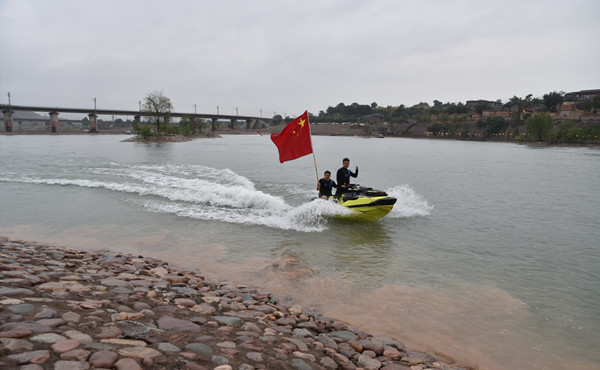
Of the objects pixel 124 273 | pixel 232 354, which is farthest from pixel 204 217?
pixel 232 354

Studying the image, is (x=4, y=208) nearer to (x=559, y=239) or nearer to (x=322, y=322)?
(x=322, y=322)

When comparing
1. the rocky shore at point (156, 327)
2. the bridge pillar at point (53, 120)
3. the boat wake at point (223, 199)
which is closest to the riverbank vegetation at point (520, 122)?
the boat wake at point (223, 199)

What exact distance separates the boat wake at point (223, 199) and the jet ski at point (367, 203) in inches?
12.2

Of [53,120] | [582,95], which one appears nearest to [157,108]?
[53,120]

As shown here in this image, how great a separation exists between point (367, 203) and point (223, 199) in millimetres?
7245

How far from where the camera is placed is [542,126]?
331 ft

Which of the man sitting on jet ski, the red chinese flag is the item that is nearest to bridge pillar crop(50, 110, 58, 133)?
the red chinese flag

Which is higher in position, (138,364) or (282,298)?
(138,364)

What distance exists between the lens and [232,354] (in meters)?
4.17

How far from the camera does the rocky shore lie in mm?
3615

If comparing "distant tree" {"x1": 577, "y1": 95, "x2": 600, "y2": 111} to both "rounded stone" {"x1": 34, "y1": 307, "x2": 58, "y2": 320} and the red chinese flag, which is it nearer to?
the red chinese flag

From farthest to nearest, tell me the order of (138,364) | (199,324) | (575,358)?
(575,358) < (199,324) < (138,364)

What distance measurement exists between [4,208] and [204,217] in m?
8.42

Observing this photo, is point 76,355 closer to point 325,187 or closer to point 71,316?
point 71,316
